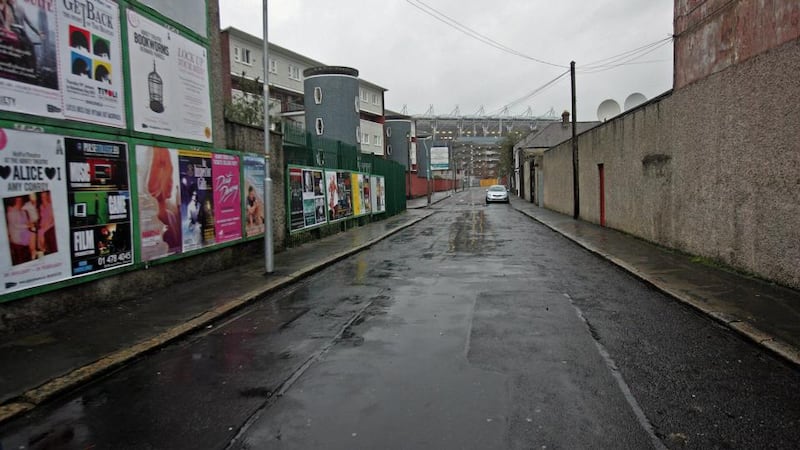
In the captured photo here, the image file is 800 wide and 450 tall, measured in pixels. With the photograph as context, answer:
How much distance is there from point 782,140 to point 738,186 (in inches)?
53.6

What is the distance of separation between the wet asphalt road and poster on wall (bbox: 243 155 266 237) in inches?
161

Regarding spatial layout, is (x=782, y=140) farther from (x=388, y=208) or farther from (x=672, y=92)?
(x=388, y=208)

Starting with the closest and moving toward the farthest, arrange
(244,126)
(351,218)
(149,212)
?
(149,212) < (244,126) < (351,218)

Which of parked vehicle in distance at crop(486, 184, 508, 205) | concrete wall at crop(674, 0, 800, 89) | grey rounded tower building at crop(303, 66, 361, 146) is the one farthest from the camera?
parked vehicle in distance at crop(486, 184, 508, 205)

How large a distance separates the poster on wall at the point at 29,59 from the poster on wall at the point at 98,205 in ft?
1.94

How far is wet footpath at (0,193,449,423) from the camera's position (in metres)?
4.62

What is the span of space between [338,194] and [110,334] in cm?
1312

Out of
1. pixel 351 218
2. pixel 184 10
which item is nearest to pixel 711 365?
pixel 184 10

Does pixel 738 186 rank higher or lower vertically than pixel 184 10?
lower

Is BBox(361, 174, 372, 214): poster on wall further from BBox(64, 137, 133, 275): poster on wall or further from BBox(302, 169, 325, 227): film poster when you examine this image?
BBox(64, 137, 133, 275): poster on wall

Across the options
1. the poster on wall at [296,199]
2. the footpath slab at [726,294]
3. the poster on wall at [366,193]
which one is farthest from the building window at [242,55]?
the footpath slab at [726,294]

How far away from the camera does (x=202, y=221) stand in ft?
31.8

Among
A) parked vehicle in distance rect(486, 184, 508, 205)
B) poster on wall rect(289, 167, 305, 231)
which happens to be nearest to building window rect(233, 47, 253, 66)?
parked vehicle in distance rect(486, 184, 508, 205)

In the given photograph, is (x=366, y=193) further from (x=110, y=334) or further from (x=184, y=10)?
(x=110, y=334)
